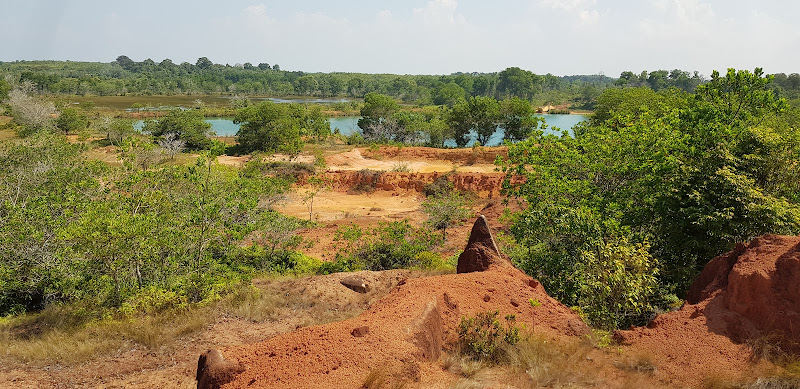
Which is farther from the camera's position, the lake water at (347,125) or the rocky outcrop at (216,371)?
the lake water at (347,125)

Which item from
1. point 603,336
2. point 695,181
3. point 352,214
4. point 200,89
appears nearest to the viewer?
point 603,336

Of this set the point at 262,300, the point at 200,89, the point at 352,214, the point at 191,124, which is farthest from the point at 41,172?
the point at 200,89

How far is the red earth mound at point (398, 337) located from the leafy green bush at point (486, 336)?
189 mm

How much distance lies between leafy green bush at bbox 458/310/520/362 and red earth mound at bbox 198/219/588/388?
189mm

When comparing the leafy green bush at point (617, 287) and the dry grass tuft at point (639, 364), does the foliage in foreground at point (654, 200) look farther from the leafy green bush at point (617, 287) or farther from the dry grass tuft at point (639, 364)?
the dry grass tuft at point (639, 364)

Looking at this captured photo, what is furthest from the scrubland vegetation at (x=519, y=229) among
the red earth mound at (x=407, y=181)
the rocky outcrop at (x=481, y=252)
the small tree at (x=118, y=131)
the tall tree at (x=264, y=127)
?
the small tree at (x=118, y=131)

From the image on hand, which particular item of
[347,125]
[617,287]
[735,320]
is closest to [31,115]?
[347,125]

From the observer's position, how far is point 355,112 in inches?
3312

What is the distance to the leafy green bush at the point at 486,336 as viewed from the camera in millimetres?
6386

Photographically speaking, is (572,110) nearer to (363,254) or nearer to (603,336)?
(363,254)

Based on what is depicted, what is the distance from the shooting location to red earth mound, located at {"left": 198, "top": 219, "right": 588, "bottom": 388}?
203 inches

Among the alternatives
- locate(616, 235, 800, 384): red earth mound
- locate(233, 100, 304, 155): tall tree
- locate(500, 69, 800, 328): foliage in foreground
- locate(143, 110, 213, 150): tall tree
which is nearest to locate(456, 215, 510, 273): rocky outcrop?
locate(500, 69, 800, 328): foliage in foreground

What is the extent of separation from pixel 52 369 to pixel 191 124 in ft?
126

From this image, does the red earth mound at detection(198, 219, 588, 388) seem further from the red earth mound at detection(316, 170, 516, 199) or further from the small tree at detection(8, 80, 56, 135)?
the small tree at detection(8, 80, 56, 135)
